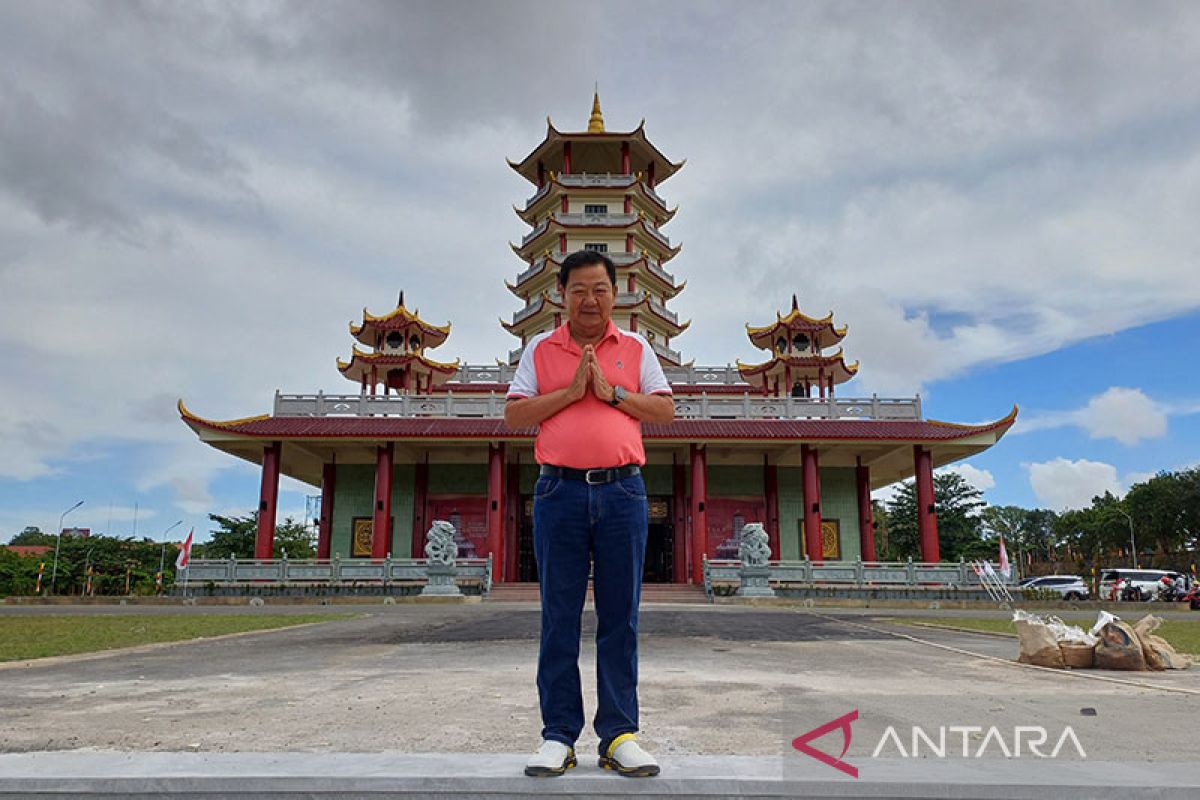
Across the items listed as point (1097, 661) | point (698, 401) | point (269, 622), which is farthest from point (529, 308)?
point (1097, 661)

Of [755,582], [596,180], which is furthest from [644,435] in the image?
[596,180]

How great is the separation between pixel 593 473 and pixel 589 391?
299mm

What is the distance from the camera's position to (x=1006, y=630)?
10.0 m

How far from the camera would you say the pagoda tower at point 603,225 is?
28.4m

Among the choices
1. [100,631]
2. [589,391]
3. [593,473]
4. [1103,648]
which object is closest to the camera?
[593,473]

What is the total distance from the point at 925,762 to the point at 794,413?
2199 centimetres

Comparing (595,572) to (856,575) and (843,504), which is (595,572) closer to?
(856,575)

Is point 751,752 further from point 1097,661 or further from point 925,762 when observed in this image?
point 1097,661

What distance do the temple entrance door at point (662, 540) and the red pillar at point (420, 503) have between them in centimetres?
732

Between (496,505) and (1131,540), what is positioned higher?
(496,505)

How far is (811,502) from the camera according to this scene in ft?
74.6

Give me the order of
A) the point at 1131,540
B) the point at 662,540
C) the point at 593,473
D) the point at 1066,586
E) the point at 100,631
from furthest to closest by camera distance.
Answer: the point at 1131,540 < the point at 1066,586 < the point at 662,540 < the point at 100,631 < the point at 593,473

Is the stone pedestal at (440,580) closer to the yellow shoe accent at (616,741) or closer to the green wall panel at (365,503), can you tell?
the green wall panel at (365,503)

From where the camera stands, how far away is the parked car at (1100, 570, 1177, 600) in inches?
1132
